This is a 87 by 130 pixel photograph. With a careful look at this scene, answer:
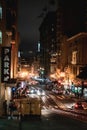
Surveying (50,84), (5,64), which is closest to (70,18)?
(50,84)

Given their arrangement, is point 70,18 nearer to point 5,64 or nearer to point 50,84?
point 50,84

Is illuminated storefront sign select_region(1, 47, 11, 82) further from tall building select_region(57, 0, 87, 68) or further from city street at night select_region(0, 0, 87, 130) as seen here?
tall building select_region(57, 0, 87, 68)

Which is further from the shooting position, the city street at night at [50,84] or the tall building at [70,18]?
the tall building at [70,18]

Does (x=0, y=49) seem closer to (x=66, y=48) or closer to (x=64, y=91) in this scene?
(x=64, y=91)

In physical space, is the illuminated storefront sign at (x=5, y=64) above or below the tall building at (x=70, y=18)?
below

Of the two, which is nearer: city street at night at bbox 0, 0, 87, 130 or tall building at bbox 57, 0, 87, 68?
city street at night at bbox 0, 0, 87, 130

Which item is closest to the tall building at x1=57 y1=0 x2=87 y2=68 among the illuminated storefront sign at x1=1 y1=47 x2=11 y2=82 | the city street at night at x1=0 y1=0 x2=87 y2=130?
the city street at night at x1=0 y1=0 x2=87 y2=130

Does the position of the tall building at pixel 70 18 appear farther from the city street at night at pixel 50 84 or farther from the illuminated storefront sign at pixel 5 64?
the illuminated storefront sign at pixel 5 64

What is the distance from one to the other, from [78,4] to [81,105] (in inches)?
3439

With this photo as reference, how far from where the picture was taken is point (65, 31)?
480ft

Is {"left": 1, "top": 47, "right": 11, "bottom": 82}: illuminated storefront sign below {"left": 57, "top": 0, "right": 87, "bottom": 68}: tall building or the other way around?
below

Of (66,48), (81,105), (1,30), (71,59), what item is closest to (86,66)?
(71,59)

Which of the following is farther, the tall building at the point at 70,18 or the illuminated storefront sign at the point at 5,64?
the tall building at the point at 70,18

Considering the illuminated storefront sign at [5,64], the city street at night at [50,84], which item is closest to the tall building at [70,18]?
the city street at night at [50,84]
